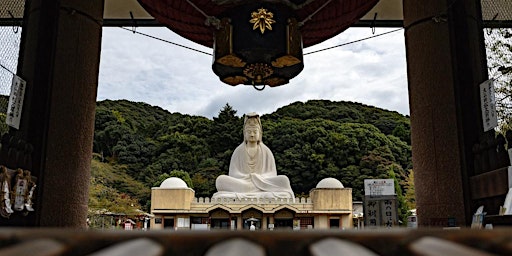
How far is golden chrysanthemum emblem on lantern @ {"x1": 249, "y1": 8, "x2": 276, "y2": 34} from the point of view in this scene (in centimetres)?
429

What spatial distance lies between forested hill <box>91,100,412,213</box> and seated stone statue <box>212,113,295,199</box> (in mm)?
7317

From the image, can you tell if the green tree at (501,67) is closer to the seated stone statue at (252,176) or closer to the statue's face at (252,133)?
the seated stone statue at (252,176)

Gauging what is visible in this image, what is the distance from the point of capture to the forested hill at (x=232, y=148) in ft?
55.4

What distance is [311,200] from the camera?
8.48 meters

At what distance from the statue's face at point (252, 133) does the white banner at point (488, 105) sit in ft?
17.0

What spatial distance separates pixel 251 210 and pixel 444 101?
174 inches

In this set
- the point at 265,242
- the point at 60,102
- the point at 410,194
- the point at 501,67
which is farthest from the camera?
the point at 410,194

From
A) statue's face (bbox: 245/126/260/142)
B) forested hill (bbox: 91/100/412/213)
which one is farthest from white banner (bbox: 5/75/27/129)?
forested hill (bbox: 91/100/412/213)

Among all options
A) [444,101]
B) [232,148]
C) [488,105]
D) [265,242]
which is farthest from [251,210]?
[232,148]

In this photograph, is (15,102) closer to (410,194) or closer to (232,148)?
(410,194)

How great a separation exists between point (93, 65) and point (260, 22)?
64.3 inches

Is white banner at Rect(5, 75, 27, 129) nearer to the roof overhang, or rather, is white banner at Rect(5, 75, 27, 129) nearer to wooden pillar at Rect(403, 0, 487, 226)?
the roof overhang

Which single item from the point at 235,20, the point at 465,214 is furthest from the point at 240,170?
the point at 465,214

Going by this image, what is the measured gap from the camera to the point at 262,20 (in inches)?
169
